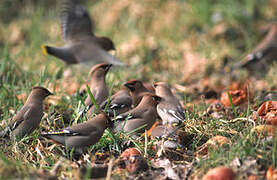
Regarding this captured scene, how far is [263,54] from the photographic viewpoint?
26.2 ft

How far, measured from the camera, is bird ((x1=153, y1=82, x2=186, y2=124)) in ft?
14.2

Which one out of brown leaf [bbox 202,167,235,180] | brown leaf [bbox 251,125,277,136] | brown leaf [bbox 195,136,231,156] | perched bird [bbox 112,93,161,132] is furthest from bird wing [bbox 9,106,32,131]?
brown leaf [bbox 251,125,277,136]

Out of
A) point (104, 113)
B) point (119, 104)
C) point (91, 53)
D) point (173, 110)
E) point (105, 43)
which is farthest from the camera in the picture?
point (105, 43)

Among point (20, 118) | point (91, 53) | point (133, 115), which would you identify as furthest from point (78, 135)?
point (91, 53)

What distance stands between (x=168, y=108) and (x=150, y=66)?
2.98m

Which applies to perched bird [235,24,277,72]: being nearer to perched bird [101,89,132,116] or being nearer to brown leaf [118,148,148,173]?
perched bird [101,89,132,116]

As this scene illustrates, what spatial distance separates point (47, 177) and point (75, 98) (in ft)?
7.18

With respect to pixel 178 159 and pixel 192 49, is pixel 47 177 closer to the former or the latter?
pixel 178 159

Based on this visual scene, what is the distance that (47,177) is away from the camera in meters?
2.93

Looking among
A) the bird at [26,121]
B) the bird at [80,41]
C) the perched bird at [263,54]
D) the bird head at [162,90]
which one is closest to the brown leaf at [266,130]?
the bird head at [162,90]

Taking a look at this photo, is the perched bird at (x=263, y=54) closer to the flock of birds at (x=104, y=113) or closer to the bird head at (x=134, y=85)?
the flock of birds at (x=104, y=113)

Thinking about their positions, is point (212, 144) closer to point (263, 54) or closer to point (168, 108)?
point (168, 108)

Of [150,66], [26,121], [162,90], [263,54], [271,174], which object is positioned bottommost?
[150,66]

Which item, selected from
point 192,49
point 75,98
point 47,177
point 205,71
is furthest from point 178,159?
point 192,49
